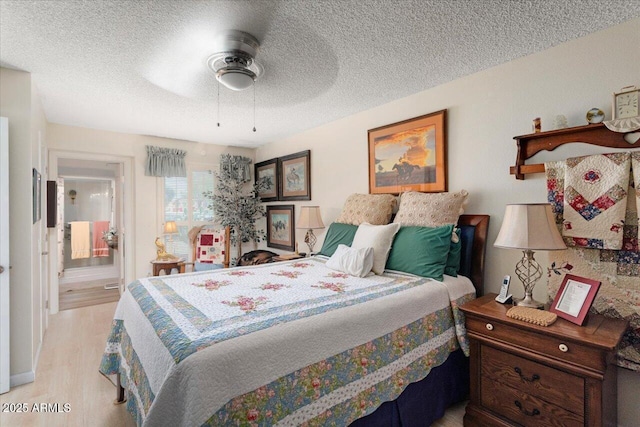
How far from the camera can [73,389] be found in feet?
7.58

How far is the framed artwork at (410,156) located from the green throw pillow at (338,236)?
0.53m

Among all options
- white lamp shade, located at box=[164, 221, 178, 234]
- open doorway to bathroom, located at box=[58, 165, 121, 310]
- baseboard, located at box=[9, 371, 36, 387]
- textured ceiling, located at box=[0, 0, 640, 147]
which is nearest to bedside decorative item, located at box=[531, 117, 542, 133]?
textured ceiling, located at box=[0, 0, 640, 147]

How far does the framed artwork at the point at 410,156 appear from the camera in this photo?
276 centimetres

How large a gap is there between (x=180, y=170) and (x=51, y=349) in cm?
267

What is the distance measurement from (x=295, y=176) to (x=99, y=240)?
5.11m

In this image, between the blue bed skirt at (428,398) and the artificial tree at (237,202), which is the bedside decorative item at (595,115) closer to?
the blue bed skirt at (428,398)

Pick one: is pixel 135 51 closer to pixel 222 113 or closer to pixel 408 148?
pixel 222 113

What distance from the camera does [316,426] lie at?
54.0 inches

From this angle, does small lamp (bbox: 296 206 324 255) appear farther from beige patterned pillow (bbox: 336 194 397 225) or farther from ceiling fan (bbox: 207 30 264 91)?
ceiling fan (bbox: 207 30 264 91)

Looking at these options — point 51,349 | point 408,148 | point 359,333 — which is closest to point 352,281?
point 359,333

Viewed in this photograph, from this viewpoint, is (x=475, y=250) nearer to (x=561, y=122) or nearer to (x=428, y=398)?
(x=561, y=122)

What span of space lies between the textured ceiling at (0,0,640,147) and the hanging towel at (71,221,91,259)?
14.3 feet

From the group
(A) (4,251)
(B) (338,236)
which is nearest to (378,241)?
(B) (338,236)

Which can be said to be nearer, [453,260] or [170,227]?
[453,260]
